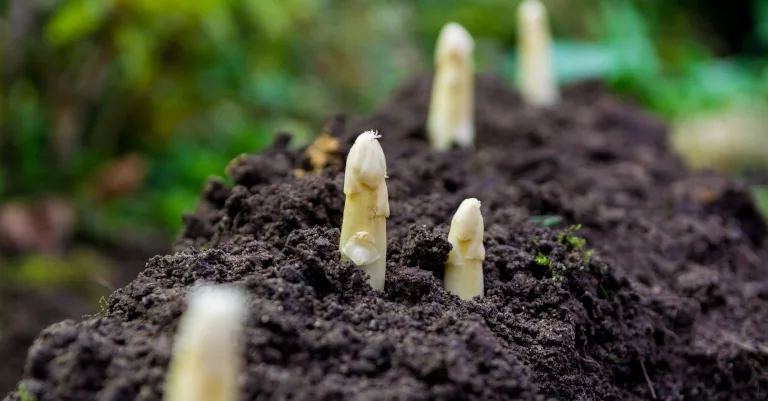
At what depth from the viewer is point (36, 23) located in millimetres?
4348

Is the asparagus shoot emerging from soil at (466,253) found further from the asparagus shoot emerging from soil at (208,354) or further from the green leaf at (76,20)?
the green leaf at (76,20)

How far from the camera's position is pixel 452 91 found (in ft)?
9.32

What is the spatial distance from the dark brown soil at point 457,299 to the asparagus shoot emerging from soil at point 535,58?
870mm

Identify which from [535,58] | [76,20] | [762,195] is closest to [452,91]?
[535,58]

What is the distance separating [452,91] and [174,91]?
2.38 metres

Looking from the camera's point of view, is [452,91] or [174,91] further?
Answer: [174,91]

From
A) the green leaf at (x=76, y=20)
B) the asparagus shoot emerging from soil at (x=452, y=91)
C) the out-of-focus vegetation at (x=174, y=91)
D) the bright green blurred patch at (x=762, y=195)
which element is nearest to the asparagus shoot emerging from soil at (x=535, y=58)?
the asparagus shoot emerging from soil at (x=452, y=91)

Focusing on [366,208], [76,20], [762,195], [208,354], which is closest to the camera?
[208,354]

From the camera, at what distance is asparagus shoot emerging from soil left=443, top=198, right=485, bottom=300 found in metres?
1.56

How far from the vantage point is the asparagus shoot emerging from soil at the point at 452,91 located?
2836 mm

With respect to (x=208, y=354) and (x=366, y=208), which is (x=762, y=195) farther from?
(x=208, y=354)

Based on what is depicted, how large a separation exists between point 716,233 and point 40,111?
11.9 ft

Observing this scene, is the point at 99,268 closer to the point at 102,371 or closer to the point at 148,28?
the point at 148,28

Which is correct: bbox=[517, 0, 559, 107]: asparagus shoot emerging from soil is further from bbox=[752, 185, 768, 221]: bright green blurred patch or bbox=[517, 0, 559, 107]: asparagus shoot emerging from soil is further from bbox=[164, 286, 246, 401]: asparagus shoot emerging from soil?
bbox=[164, 286, 246, 401]: asparagus shoot emerging from soil
